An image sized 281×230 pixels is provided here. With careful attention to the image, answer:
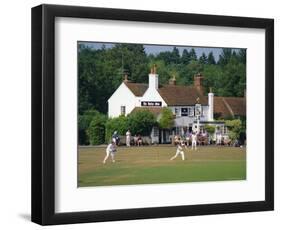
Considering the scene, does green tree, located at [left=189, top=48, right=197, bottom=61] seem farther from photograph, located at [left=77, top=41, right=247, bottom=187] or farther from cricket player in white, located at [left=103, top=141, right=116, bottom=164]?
cricket player in white, located at [left=103, top=141, right=116, bottom=164]

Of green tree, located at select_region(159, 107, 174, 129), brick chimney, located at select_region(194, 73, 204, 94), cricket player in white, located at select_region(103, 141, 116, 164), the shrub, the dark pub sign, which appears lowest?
cricket player in white, located at select_region(103, 141, 116, 164)

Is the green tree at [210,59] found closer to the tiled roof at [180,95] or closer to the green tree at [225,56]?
the green tree at [225,56]

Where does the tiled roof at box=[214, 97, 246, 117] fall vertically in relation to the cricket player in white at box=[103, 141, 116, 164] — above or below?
above

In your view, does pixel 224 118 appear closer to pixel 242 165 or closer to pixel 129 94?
pixel 242 165

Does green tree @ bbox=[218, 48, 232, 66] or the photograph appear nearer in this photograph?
the photograph

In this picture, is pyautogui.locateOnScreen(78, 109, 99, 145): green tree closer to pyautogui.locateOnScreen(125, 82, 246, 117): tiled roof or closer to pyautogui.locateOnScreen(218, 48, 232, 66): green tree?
pyautogui.locateOnScreen(125, 82, 246, 117): tiled roof

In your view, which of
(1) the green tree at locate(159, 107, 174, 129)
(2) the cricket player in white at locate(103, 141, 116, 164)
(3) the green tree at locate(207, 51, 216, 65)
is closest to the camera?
(2) the cricket player in white at locate(103, 141, 116, 164)

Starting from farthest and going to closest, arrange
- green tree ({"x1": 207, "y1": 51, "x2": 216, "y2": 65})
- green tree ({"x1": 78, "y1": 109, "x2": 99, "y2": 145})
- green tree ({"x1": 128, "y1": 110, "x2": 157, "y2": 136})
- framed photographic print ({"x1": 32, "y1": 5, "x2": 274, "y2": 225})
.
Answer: green tree ({"x1": 207, "y1": 51, "x2": 216, "y2": 65}) < green tree ({"x1": 128, "y1": 110, "x2": 157, "y2": 136}) < green tree ({"x1": 78, "y1": 109, "x2": 99, "y2": 145}) < framed photographic print ({"x1": 32, "y1": 5, "x2": 274, "y2": 225})

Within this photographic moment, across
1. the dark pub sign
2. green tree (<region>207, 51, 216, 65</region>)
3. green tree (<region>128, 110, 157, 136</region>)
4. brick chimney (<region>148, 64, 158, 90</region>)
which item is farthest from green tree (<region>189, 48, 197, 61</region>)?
green tree (<region>128, 110, 157, 136</region>)

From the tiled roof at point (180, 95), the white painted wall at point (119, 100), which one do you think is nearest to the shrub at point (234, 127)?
the tiled roof at point (180, 95)
